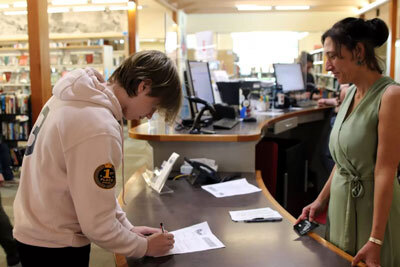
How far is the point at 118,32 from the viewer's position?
1095 centimetres

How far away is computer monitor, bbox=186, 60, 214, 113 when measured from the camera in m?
3.10

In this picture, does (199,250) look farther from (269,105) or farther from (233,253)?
(269,105)

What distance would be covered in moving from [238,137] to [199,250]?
113 centimetres

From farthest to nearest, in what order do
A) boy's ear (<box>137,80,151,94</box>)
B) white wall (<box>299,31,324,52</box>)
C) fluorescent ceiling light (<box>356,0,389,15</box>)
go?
white wall (<box>299,31,324,52</box>) < fluorescent ceiling light (<box>356,0,389,15</box>) < boy's ear (<box>137,80,151,94</box>)

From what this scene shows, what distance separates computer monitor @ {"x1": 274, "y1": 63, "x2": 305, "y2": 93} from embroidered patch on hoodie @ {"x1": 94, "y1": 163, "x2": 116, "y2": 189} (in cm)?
406

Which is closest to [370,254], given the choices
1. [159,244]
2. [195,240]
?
[195,240]

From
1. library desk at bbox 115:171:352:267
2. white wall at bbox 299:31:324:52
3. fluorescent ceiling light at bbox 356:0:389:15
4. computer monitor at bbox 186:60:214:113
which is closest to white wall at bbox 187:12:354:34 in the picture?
white wall at bbox 299:31:324:52

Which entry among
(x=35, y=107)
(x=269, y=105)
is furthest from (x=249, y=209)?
(x=35, y=107)

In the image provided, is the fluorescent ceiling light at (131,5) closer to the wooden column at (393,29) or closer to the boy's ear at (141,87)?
the wooden column at (393,29)

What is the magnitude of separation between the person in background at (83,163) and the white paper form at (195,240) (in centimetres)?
11

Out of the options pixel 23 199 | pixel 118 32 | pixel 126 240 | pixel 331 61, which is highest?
pixel 118 32

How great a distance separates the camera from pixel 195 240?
1.42 meters

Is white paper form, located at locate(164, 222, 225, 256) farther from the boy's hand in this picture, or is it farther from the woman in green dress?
the woman in green dress

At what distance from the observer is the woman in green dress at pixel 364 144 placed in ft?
4.43
